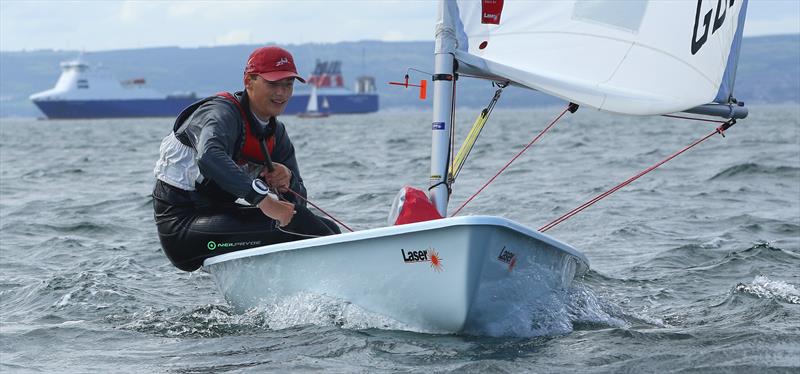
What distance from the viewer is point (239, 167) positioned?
14.2 feet

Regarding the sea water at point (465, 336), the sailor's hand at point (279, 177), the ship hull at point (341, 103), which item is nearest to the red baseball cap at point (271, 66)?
the sailor's hand at point (279, 177)

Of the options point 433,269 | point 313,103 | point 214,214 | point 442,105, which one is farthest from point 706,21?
point 313,103

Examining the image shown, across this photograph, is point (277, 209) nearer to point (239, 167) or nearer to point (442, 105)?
point (239, 167)

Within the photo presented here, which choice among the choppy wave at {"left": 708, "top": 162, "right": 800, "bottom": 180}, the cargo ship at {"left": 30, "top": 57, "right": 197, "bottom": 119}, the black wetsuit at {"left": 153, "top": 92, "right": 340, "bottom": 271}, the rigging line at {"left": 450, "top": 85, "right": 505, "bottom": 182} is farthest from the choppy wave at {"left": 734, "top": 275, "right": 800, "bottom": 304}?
the cargo ship at {"left": 30, "top": 57, "right": 197, "bottom": 119}

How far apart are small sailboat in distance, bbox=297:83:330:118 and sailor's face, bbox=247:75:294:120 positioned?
279 feet

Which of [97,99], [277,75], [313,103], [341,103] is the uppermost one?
[277,75]

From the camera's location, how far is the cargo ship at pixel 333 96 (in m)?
95.4

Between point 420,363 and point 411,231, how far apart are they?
0.50 m

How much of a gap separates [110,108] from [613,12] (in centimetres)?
8191

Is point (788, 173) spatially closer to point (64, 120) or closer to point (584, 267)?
point (584, 267)

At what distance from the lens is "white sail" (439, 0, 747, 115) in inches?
159

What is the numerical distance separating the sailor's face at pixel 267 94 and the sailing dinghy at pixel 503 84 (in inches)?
24.8

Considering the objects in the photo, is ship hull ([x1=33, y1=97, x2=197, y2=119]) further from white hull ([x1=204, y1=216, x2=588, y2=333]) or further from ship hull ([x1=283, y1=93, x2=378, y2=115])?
white hull ([x1=204, y1=216, x2=588, y2=333])

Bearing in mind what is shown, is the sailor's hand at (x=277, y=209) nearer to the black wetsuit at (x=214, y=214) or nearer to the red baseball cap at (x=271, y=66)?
the black wetsuit at (x=214, y=214)
